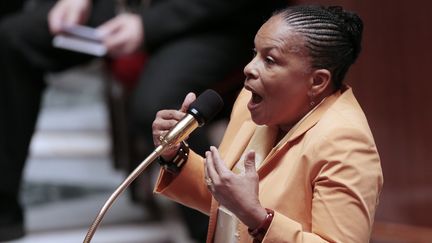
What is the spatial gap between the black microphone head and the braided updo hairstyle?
0.11 m

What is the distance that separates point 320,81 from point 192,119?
13 cm

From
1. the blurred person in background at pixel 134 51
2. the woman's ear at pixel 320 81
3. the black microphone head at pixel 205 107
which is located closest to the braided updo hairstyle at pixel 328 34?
the woman's ear at pixel 320 81

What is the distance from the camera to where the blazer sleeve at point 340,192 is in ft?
2.84

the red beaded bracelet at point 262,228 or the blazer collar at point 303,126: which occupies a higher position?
the blazer collar at point 303,126

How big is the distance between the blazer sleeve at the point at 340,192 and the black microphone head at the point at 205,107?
0.12 meters

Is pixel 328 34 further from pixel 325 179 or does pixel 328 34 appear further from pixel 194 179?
pixel 194 179

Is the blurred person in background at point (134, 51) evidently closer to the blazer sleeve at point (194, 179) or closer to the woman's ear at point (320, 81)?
the blazer sleeve at point (194, 179)

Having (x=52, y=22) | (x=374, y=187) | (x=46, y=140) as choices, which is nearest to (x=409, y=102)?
(x=52, y=22)

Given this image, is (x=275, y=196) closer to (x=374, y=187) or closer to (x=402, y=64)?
(x=374, y=187)

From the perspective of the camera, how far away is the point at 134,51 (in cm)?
203

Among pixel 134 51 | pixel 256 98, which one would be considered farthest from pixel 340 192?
pixel 134 51

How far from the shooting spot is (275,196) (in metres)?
0.92

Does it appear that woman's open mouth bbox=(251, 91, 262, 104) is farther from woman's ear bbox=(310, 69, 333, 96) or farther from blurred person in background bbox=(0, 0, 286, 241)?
blurred person in background bbox=(0, 0, 286, 241)

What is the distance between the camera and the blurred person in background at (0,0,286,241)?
6.15 ft
